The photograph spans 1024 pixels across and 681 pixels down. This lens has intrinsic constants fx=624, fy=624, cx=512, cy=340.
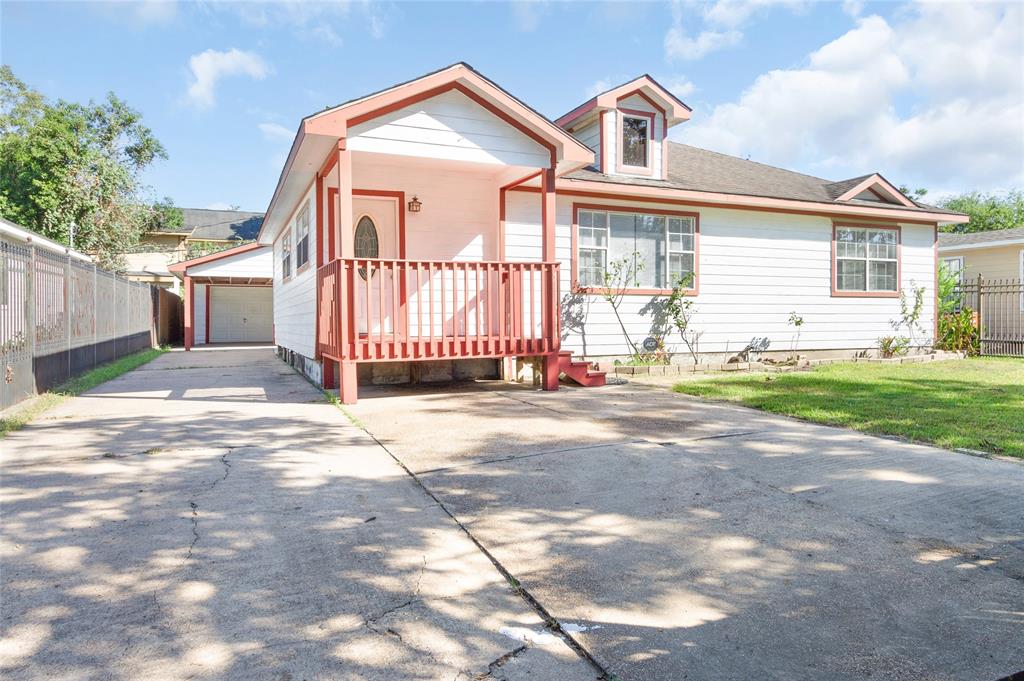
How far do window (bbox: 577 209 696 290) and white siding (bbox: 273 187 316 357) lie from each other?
427 centimetres

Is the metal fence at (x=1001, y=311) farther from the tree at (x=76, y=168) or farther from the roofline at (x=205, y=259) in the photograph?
the tree at (x=76, y=168)

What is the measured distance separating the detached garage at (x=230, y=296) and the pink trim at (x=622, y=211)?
45.3ft

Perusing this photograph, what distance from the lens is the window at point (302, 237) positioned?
10477 millimetres

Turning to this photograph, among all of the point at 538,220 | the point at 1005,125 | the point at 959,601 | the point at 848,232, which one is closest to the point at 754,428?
the point at 959,601

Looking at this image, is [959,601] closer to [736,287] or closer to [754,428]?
[754,428]

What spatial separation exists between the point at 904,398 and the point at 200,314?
23.9 meters

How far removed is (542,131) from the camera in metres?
8.11

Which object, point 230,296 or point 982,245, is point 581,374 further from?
point 230,296

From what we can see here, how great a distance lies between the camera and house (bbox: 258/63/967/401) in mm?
7590

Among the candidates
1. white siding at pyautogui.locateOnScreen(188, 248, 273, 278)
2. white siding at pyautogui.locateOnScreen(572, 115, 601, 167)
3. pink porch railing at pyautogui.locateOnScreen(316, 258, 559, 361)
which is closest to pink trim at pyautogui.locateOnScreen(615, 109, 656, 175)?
white siding at pyautogui.locateOnScreen(572, 115, 601, 167)

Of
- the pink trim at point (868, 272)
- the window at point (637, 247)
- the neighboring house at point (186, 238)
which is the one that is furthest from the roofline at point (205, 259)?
the pink trim at point (868, 272)

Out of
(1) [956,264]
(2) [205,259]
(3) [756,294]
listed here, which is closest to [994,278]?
(1) [956,264]

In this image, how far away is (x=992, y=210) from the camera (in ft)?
160

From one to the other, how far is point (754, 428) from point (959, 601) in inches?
122
